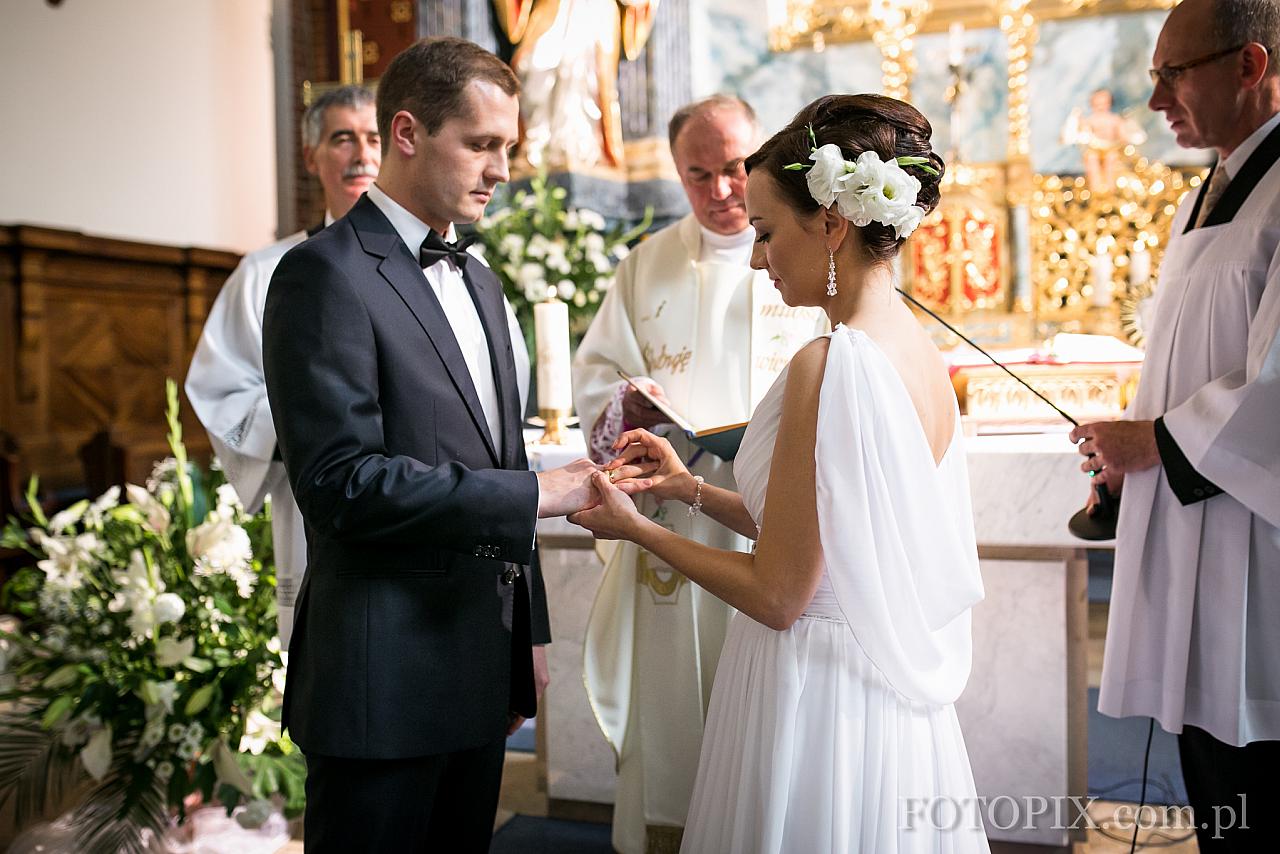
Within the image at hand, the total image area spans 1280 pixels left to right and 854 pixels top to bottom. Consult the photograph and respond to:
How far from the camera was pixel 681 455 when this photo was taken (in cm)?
296

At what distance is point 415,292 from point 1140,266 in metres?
4.93

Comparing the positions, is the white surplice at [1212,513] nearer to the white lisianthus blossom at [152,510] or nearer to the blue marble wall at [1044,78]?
the white lisianthus blossom at [152,510]

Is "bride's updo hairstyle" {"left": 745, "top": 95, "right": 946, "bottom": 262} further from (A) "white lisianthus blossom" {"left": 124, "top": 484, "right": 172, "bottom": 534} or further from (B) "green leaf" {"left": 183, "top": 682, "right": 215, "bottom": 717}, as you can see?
(A) "white lisianthus blossom" {"left": 124, "top": 484, "right": 172, "bottom": 534}

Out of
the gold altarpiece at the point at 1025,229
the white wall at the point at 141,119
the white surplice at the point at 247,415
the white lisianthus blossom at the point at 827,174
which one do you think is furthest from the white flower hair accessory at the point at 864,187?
the white wall at the point at 141,119

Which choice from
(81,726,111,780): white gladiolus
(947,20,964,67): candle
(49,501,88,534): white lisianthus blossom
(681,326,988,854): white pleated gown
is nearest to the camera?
(681,326,988,854): white pleated gown

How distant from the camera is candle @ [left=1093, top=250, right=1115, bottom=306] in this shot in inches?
233

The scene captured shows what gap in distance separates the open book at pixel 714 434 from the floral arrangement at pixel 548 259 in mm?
2340

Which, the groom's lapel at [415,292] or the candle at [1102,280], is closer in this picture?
the groom's lapel at [415,292]

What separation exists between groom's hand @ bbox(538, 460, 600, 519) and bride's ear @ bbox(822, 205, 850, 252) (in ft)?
1.96

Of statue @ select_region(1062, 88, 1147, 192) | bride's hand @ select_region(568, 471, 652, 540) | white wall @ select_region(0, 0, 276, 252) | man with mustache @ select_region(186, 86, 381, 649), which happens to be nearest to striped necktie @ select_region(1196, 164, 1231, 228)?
bride's hand @ select_region(568, 471, 652, 540)

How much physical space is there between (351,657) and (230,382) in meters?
1.51

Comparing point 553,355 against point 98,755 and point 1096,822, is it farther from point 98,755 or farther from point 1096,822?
point 1096,822

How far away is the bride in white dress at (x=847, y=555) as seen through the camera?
1826 millimetres

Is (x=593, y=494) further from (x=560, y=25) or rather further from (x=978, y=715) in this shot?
(x=560, y=25)
